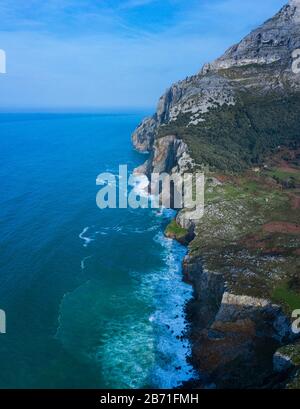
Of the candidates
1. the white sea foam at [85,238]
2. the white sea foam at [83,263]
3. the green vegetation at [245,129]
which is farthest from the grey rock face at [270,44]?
the white sea foam at [83,263]

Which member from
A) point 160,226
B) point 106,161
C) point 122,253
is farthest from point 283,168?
point 106,161

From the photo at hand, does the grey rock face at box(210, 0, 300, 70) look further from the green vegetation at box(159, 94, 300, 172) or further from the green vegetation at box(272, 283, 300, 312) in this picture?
the green vegetation at box(272, 283, 300, 312)

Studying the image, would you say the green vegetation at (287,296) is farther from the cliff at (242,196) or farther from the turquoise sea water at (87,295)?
the turquoise sea water at (87,295)

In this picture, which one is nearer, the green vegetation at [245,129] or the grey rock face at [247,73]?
the green vegetation at [245,129]

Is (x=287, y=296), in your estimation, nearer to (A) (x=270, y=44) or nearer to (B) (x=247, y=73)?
(B) (x=247, y=73)

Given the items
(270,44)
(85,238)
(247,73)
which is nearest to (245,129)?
(247,73)
